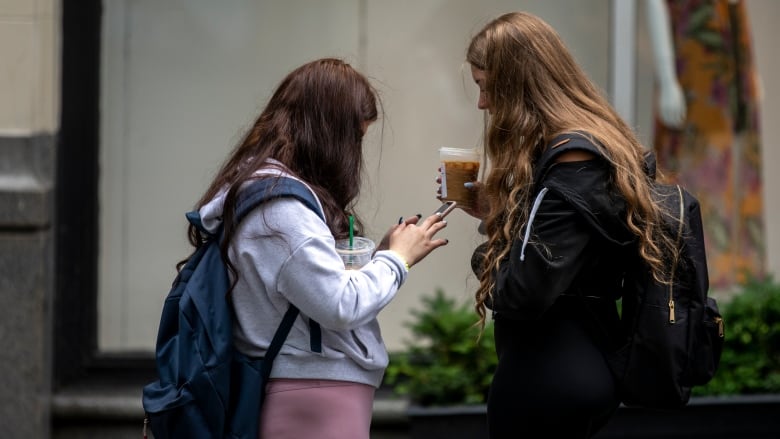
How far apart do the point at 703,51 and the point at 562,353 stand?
3.45 meters

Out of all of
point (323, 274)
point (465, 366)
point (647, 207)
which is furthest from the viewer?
point (465, 366)

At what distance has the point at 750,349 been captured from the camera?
545cm

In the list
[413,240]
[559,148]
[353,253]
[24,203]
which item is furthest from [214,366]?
[24,203]

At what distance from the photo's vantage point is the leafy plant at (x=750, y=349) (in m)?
5.33

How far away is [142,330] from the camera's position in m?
6.20

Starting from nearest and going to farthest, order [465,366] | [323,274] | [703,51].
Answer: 1. [323,274]
2. [465,366]
3. [703,51]

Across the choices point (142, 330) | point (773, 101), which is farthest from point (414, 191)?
point (773, 101)

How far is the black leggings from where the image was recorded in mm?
3047

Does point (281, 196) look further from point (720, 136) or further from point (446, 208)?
point (720, 136)

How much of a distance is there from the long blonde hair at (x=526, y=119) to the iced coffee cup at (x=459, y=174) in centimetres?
14

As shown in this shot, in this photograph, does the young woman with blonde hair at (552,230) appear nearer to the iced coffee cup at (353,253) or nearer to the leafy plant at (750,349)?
the iced coffee cup at (353,253)

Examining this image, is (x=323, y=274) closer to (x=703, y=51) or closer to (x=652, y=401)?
(x=652, y=401)

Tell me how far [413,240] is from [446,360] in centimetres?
244

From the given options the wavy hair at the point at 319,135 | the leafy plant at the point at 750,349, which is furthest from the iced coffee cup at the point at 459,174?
the leafy plant at the point at 750,349
